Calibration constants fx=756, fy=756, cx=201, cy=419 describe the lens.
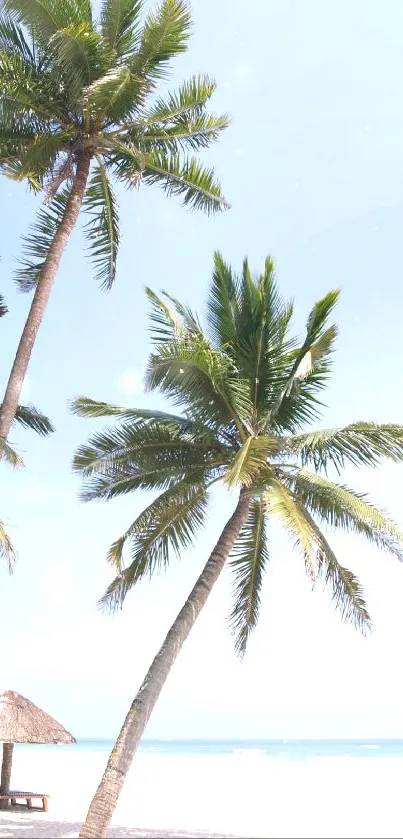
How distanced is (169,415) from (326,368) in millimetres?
2636

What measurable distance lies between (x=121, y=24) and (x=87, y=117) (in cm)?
181

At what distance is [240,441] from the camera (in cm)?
1194

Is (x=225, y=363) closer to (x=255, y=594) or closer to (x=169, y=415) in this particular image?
(x=169, y=415)

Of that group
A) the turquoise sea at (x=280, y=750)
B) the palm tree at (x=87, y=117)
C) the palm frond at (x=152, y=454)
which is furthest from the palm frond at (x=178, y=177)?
the turquoise sea at (x=280, y=750)

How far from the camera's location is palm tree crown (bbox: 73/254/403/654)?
11.0 m

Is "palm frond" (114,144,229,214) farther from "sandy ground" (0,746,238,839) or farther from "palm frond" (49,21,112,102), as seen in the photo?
"sandy ground" (0,746,238,839)

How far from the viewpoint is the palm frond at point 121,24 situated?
40.5ft

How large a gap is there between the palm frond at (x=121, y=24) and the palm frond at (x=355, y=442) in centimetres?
716

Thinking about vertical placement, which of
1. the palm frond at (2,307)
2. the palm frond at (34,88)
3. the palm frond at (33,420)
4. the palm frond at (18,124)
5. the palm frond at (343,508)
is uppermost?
the palm frond at (34,88)

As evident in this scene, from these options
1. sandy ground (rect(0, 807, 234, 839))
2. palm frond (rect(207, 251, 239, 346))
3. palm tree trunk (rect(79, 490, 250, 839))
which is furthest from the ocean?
palm frond (rect(207, 251, 239, 346))

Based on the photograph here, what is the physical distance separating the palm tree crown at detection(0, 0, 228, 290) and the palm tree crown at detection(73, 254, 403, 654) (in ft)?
7.27

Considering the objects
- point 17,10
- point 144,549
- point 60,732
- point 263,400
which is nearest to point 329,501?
point 263,400

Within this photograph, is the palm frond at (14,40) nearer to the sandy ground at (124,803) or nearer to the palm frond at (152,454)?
the palm frond at (152,454)

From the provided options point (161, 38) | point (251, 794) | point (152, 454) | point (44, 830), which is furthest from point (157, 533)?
point (251, 794)
